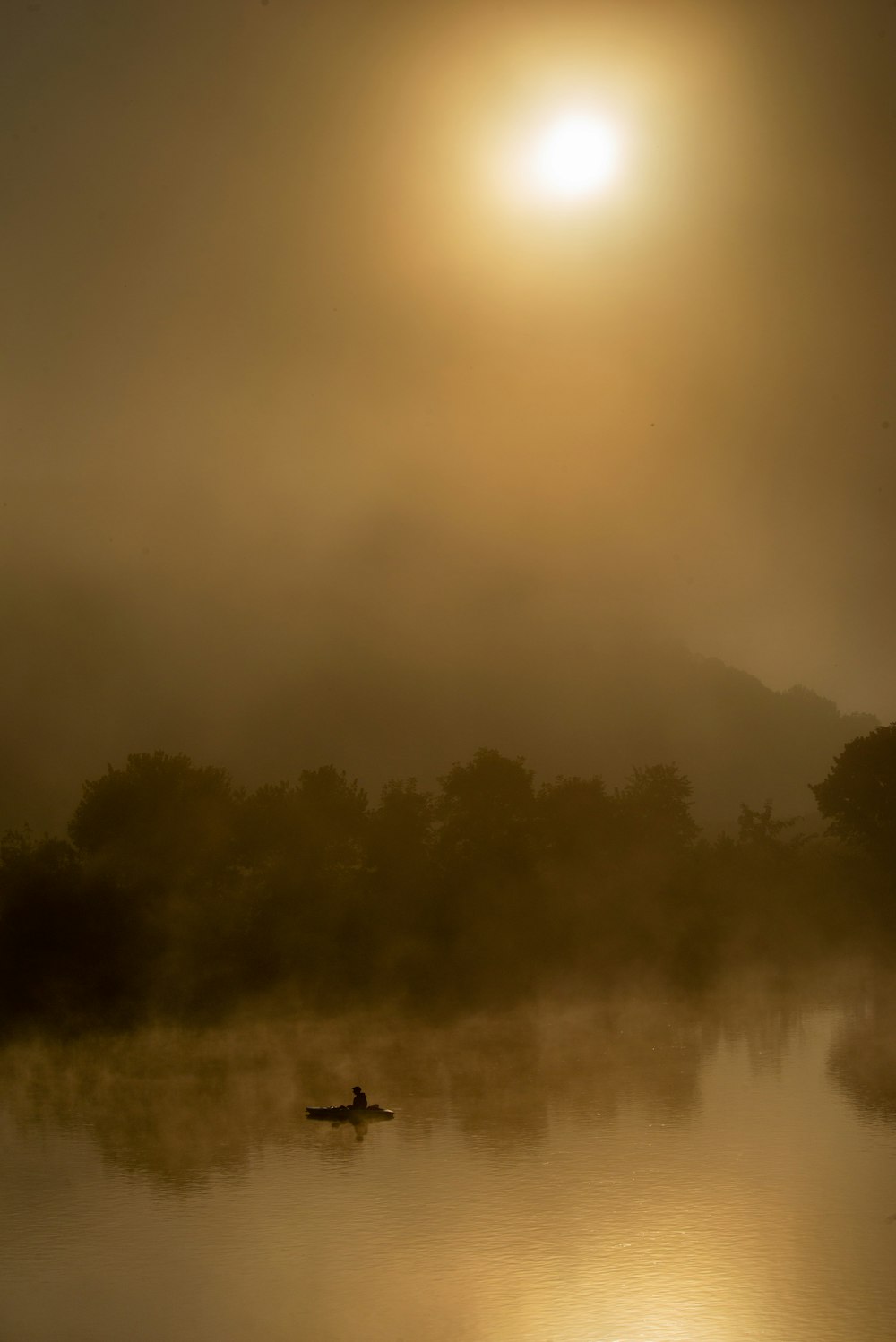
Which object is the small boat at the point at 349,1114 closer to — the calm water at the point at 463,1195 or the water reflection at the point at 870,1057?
the calm water at the point at 463,1195

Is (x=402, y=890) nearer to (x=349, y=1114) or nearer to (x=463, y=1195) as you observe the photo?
(x=349, y=1114)

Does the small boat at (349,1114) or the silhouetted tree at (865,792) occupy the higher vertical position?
the silhouetted tree at (865,792)

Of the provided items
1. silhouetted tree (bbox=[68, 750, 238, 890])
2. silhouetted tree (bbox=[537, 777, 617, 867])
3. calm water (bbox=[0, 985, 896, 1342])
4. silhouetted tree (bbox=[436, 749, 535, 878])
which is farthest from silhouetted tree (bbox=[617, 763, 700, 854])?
calm water (bbox=[0, 985, 896, 1342])

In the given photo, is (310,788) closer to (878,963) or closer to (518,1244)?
(878,963)

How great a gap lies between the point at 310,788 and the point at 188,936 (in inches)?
493

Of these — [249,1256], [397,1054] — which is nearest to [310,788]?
[397,1054]

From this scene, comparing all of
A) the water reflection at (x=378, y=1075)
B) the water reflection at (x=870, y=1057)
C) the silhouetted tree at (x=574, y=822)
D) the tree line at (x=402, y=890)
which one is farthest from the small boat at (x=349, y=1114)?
the silhouetted tree at (x=574, y=822)

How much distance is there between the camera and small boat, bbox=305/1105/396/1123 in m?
32.8

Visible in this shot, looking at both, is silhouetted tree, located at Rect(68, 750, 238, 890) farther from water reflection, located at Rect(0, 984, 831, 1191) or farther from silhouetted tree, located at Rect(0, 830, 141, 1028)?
water reflection, located at Rect(0, 984, 831, 1191)

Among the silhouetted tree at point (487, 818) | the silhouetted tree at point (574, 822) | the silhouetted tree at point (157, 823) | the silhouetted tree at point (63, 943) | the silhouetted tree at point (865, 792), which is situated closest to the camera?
the silhouetted tree at point (63, 943)

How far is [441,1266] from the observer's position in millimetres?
22500

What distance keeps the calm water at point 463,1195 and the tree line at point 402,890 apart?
9.46 meters

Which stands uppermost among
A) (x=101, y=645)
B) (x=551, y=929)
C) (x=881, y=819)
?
(x=101, y=645)

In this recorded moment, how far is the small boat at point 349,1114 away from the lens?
1293 inches
